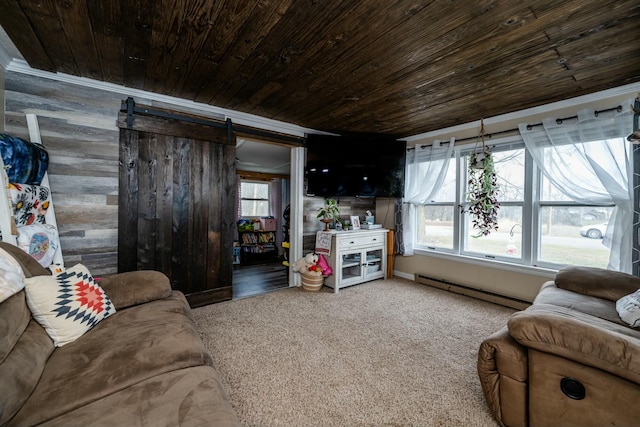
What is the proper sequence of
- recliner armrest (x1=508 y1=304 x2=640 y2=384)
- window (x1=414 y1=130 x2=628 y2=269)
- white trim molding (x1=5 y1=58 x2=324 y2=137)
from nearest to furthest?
1. recliner armrest (x1=508 y1=304 x2=640 y2=384)
2. white trim molding (x1=5 y1=58 x2=324 y2=137)
3. window (x1=414 y1=130 x2=628 y2=269)

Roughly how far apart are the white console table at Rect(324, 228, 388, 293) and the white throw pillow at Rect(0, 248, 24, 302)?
9.30 feet

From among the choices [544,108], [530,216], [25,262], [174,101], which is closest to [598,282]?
[530,216]

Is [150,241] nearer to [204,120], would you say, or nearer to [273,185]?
[204,120]

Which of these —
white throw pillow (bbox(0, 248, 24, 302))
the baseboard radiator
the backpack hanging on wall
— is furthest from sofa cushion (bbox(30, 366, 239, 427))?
the baseboard radiator

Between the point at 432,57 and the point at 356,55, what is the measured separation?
0.58 meters

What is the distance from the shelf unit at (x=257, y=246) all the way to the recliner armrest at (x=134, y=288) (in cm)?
358

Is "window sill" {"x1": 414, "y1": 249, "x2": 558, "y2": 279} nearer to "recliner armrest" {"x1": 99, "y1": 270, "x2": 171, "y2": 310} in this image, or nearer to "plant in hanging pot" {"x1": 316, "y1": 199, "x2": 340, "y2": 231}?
"plant in hanging pot" {"x1": 316, "y1": 199, "x2": 340, "y2": 231}

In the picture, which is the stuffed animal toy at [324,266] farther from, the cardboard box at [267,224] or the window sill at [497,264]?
the cardboard box at [267,224]

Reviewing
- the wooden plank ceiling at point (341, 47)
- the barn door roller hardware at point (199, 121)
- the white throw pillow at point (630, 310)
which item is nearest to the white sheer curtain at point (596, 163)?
the wooden plank ceiling at point (341, 47)

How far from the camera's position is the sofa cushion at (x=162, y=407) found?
0.83 metres

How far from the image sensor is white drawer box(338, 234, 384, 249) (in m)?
3.60

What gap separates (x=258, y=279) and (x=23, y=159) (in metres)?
3.01

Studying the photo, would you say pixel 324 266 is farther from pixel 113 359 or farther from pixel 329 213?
pixel 113 359

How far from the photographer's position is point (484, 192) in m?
3.17
